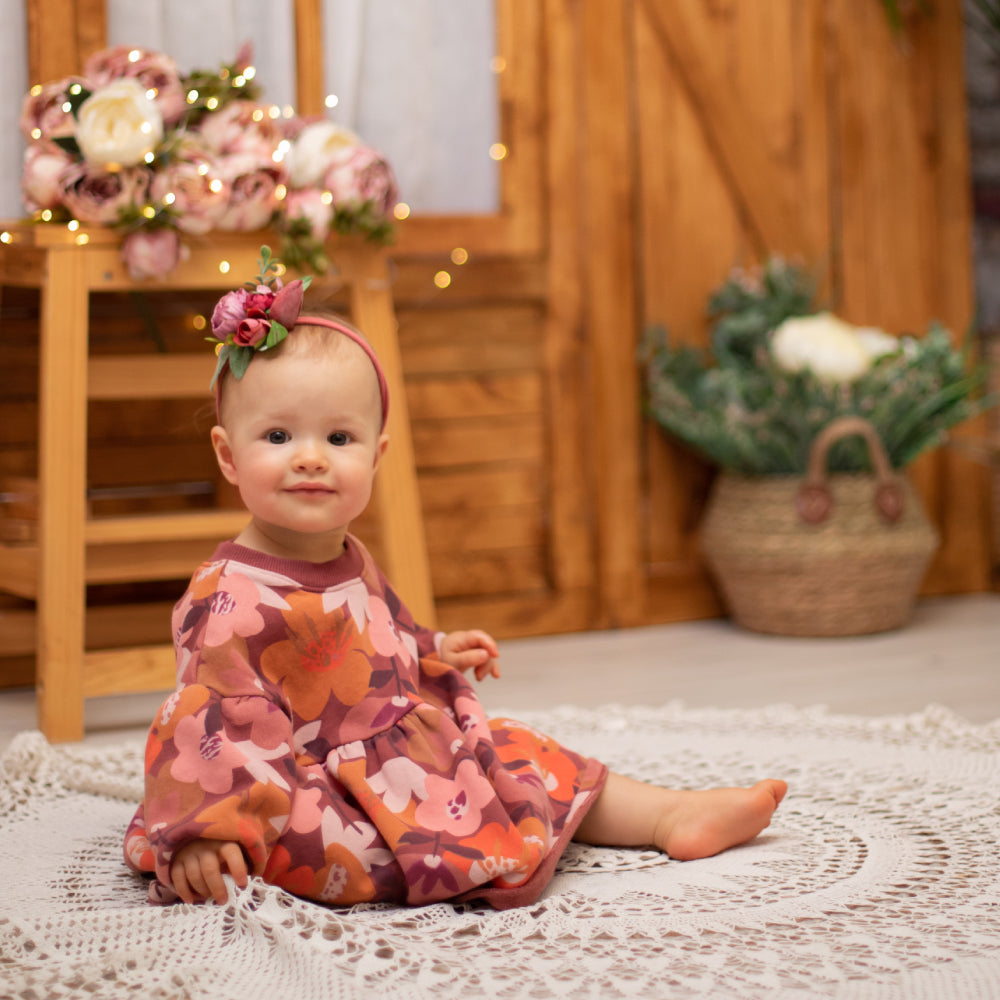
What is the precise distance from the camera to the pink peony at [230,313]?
1047 mm

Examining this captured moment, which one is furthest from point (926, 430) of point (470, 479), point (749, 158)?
point (470, 479)

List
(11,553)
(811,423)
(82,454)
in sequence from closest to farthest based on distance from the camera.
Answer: (82,454)
(11,553)
(811,423)

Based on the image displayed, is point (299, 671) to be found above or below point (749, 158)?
below

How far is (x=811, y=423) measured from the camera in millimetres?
2285

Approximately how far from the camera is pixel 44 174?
1.66m

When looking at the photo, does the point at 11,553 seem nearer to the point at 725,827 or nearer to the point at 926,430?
the point at 725,827

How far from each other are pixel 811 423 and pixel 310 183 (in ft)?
3.41

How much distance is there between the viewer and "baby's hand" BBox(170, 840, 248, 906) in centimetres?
93

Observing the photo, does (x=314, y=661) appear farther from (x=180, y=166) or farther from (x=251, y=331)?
(x=180, y=166)

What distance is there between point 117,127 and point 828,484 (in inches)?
53.6

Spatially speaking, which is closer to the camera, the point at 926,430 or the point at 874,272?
the point at 926,430

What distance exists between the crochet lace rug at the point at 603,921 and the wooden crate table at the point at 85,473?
283 mm

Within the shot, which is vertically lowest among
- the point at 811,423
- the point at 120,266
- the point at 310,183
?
the point at 811,423

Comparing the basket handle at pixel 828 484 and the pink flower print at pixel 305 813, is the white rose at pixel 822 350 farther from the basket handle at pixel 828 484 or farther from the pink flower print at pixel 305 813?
the pink flower print at pixel 305 813
